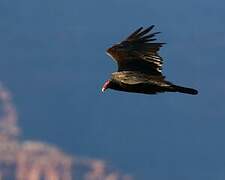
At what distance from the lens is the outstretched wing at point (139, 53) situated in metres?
18.2

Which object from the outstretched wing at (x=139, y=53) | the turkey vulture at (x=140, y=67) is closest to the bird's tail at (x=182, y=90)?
the turkey vulture at (x=140, y=67)

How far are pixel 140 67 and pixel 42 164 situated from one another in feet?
391

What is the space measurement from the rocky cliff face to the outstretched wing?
350 ft

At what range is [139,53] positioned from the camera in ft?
61.3

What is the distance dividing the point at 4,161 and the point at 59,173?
29.9ft

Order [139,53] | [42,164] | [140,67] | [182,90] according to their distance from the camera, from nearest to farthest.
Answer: [182,90]
[140,67]
[139,53]
[42,164]

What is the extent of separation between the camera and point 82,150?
17225 centimetres

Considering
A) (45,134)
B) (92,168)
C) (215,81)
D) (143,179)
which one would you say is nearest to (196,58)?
(215,81)

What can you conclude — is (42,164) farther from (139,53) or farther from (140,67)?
(140,67)

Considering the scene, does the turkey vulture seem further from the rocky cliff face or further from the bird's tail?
the rocky cliff face

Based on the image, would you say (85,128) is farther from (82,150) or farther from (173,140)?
(82,150)

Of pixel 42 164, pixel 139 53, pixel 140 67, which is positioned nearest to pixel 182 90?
pixel 140 67

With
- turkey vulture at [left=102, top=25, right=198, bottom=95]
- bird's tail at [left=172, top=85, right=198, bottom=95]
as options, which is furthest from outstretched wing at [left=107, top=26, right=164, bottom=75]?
bird's tail at [left=172, top=85, right=198, bottom=95]

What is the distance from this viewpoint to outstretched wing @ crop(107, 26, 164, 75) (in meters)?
18.2
